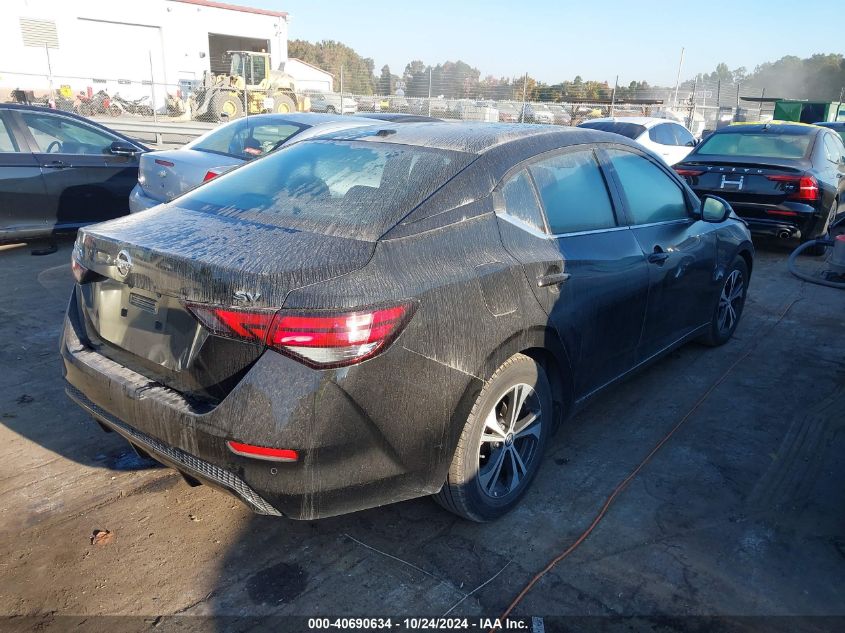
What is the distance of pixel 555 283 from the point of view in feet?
10.1

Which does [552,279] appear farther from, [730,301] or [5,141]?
[5,141]

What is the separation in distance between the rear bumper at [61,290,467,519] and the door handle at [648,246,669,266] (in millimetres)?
1791

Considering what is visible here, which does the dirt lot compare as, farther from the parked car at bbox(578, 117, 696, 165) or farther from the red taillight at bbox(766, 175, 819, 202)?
the parked car at bbox(578, 117, 696, 165)

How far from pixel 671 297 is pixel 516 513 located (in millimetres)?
1810

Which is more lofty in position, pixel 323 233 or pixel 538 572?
pixel 323 233

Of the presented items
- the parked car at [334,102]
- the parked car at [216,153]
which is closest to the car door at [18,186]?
the parked car at [216,153]

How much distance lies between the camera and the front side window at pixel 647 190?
153 inches

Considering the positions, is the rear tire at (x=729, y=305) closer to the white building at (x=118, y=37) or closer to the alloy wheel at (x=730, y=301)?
the alloy wheel at (x=730, y=301)

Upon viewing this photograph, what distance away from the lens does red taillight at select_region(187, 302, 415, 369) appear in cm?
222

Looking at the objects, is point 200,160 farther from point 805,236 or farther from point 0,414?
point 805,236

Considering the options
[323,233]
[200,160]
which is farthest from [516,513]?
[200,160]

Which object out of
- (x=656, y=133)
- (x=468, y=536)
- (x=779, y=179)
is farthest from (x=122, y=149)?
(x=656, y=133)

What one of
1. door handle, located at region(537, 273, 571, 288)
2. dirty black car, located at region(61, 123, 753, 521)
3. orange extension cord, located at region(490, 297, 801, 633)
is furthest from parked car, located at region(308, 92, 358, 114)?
door handle, located at region(537, 273, 571, 288)

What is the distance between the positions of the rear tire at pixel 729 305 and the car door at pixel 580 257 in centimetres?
162
